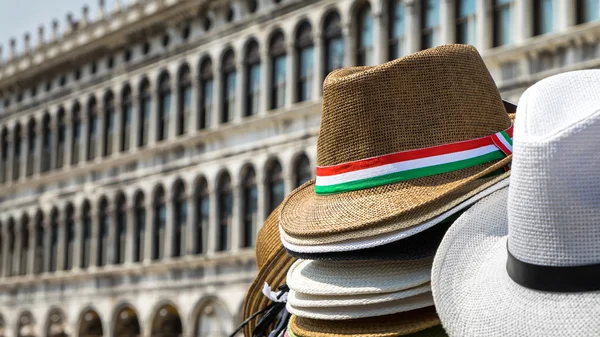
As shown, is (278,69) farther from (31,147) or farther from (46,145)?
(31,147)

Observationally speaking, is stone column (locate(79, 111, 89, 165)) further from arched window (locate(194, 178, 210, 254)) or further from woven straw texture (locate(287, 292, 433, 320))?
woven straw texture (locate(287, 292, 433, 320))

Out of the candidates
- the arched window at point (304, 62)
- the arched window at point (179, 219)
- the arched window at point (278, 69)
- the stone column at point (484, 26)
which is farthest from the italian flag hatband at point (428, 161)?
the arched window at point (179, 219)

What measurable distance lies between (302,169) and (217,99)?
10.8 feet

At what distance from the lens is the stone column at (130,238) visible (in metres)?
23.9

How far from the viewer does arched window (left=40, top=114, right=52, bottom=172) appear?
28.2m

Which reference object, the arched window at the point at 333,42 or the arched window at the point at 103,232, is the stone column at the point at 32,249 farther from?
the arched window at the point at 333,42

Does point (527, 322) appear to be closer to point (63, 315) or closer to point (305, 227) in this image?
point (305, 227)

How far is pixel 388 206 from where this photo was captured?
5.73 ft

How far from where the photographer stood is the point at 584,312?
1.29m

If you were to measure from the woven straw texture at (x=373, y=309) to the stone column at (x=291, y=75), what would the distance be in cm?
1813

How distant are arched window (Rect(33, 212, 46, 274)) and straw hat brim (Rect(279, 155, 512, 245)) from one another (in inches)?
1057

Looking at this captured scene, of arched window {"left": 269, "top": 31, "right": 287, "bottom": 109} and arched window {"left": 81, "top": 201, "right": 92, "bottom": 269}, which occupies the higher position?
arched window {"left": 269, "top": 31, "right": 287, "bottom": 109}

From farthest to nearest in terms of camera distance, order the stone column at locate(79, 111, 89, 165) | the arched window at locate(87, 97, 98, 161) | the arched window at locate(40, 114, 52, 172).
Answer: the arched window at locate(40, 114, 52, 172) → the stone column at locate(79, 111, 89, 165) → the arched window at locate(87, 97, 98, 161)

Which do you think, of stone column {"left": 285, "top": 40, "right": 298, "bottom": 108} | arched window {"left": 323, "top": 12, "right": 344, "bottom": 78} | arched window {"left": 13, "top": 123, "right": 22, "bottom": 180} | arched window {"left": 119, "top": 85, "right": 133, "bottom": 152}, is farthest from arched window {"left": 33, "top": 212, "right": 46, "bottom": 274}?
arched window {"left": 323, "top": 12, "right": 344, "bottom": 78}
